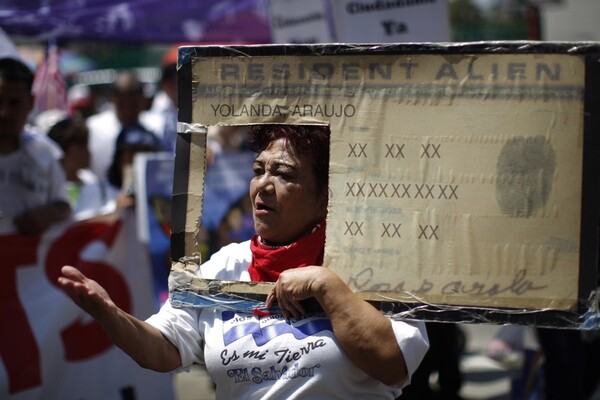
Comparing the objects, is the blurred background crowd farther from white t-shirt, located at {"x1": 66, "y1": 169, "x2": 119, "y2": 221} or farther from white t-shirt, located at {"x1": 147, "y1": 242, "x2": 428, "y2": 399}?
white t-shirt, located at {"x1": 147, "y1": 242, "x2": 428, "y2": 399}

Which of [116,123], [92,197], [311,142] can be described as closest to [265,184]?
[311,142]

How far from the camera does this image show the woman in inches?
98.0

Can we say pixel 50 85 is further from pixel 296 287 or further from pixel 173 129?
pixel 296 287

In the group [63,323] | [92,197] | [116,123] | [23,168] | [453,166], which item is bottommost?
[63,323]

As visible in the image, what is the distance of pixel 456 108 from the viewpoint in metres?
2.50

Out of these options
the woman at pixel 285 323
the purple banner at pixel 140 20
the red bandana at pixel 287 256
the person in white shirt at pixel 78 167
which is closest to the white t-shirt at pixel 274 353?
the woman at pixel 285 323

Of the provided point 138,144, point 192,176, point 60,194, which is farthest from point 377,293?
point 138,144

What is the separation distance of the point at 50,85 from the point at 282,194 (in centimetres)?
466

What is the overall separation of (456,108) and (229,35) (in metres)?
5.38

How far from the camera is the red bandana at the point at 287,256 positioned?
269cm

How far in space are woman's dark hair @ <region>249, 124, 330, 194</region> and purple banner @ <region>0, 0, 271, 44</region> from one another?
146 inches

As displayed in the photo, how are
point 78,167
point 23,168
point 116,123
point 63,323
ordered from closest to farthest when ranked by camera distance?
point 23,168, point 63,323, point 78,167, point 116,123

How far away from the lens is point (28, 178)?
203 inches

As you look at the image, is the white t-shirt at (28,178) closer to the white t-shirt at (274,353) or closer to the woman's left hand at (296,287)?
the white t-shirt at (274,353)
